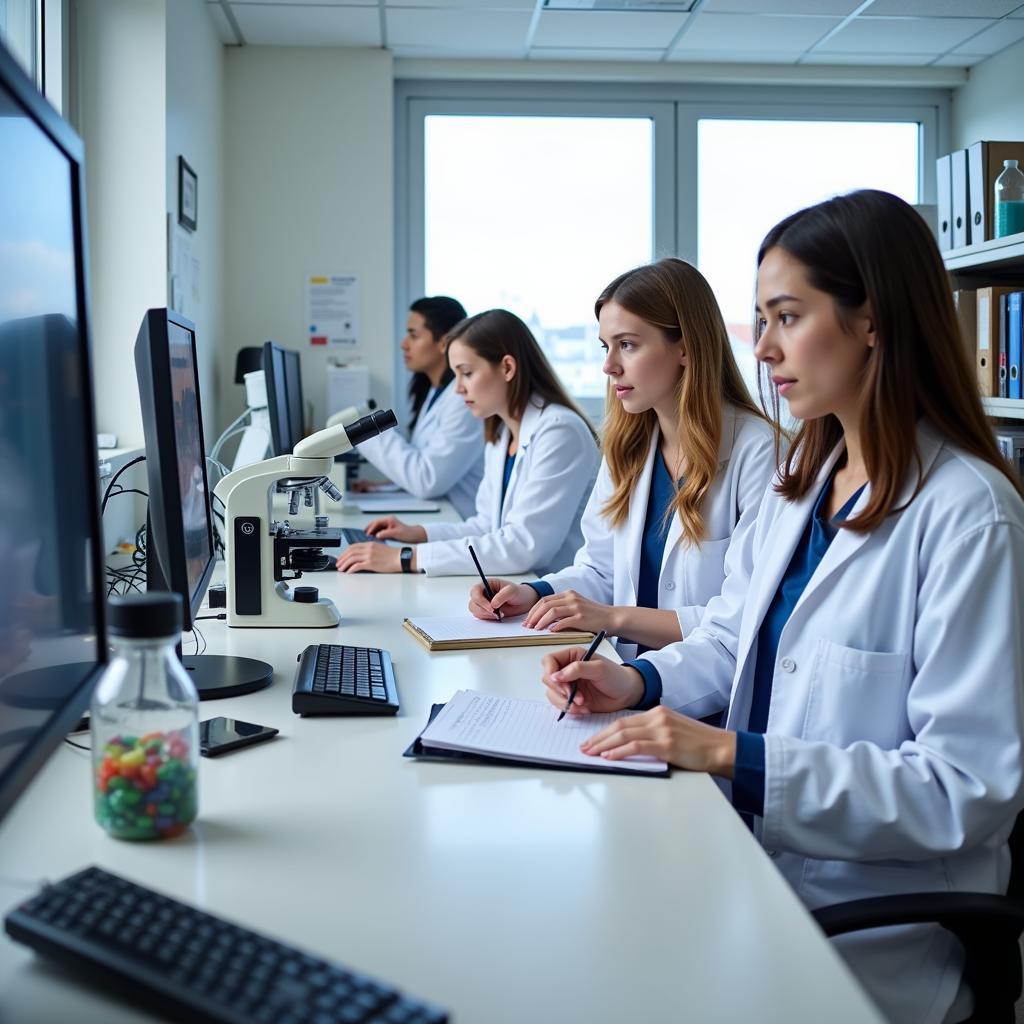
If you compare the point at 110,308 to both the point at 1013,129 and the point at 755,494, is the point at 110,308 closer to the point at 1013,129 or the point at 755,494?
the point at 755,494

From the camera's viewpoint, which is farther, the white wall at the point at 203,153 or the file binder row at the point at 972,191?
the white wall at the point at 203,153

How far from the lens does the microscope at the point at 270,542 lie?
5.27 ft

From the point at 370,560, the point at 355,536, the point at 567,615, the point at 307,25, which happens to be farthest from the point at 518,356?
the point at 307,25

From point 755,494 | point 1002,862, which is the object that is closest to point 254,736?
point 1002,862

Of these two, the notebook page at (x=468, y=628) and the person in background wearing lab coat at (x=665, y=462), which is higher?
the person in background wearing lab coat at (x=665, y=462)

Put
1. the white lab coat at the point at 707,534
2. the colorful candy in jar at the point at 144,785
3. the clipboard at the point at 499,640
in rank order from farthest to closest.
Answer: the white lab coat at the point at 707,534
the clipboard at the point at 499,640
the colorful candy in jar at the point at 144,785

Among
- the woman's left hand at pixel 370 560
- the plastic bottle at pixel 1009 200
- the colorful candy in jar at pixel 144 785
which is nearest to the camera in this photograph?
the colorful candy in jar at pixel 144 785

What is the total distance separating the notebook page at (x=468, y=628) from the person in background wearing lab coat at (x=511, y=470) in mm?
497

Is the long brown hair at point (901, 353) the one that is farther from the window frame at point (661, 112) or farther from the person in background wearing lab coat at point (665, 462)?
the window frame at point (661, 112)

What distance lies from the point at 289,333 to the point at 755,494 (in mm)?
3018

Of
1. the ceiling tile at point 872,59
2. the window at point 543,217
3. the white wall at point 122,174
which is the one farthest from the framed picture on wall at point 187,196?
the ceiling tile at point 872,59

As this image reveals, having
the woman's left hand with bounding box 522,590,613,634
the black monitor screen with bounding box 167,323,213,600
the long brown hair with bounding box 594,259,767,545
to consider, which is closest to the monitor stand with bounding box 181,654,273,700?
the black monitor screen with bounding box 167,323,213,600

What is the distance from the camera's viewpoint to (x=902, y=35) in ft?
13.4

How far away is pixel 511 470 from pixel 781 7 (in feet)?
7.19
